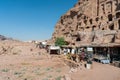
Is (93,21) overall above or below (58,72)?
above

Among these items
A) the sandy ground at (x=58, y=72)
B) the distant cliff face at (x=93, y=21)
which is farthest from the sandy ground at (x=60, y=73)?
the distant cliff face at (x=93, y=21)

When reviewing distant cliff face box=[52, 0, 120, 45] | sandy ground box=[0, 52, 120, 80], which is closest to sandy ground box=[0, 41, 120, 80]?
sandy ground box=[0, 52, 120, 80]

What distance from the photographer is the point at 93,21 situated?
58406 millimetres

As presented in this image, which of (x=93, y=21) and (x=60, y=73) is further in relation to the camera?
(x=93, y=21)

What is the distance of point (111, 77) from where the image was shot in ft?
46.9

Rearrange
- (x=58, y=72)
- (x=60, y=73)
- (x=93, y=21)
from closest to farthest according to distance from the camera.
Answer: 1. (x=60, y=73)
2. (x=58, y=72)
3. (x=93, y=21)

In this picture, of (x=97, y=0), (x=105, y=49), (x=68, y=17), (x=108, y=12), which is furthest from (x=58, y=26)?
(x=105, y=49)

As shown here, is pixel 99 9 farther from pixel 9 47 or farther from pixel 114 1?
pixel 9 47

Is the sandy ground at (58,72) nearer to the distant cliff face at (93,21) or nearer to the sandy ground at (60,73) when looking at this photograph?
the sandy ground at (60,73)

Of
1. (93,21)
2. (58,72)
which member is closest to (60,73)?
(58,72)

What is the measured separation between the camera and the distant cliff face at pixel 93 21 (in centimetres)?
4233

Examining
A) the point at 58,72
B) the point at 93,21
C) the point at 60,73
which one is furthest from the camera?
the point at 93,21

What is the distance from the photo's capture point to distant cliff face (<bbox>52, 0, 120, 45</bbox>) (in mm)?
42325

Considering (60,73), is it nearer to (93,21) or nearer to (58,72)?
(58,72)
